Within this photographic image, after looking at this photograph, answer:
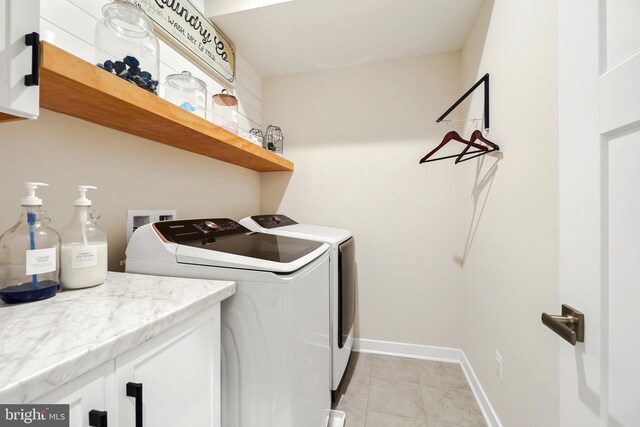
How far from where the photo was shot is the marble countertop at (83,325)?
405 millimetres

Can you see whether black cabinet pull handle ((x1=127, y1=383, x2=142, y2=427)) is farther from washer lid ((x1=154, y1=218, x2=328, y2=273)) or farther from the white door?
the white door

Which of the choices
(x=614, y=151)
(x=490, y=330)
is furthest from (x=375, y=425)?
(x=614, y=151)

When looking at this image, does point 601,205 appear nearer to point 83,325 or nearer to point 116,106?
point 83,325

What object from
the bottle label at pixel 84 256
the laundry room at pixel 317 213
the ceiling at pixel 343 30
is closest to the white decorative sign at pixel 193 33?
the laundry room at pixel 317 213

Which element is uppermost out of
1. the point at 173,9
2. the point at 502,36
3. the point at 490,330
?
the point at 173,9

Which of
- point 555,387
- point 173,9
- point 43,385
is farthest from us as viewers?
point 173,9

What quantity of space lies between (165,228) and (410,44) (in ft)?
6.91

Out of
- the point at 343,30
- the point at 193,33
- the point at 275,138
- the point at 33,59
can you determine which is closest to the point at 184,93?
the point at 193,33

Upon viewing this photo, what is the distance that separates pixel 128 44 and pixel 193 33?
2.08 ft

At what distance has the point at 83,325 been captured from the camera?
0.56 meters

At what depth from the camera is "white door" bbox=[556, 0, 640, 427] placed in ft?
1.66

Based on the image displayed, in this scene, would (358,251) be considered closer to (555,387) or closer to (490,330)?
(490,330)

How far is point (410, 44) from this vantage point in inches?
78.9

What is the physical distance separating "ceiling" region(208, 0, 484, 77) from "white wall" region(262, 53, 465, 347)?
0.16 metres
